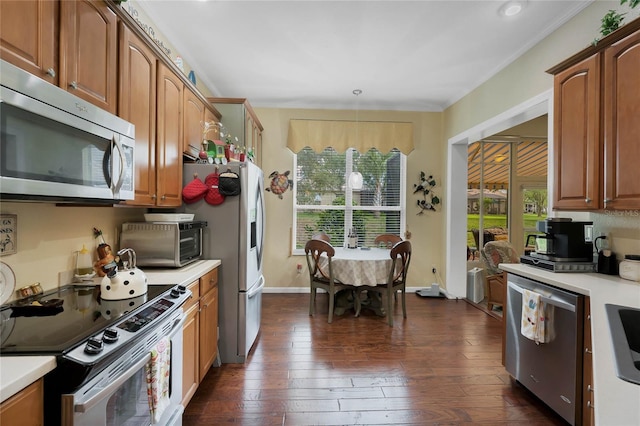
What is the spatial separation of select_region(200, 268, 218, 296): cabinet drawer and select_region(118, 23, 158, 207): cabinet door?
2.06 ft

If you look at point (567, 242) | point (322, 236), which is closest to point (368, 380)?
point (567, 242)

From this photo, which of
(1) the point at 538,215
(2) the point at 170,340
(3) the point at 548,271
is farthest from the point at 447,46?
(1) the point at 538,215

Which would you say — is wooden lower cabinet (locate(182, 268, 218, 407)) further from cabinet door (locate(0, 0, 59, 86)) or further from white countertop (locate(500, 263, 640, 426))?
white countertop (locate(500, 263, 640, 426))

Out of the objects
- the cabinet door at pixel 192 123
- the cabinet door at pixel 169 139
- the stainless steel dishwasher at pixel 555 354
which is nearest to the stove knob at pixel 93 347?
the cabinet door at pixel 169 139

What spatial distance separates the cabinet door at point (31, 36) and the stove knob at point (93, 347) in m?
0.98

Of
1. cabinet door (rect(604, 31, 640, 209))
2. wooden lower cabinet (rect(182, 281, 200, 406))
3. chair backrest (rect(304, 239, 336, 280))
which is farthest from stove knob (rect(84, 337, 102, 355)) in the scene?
cabinet door (rect(604, 31, 640, 209))

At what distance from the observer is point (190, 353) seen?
191 centimetres

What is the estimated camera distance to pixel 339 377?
92.9 inches

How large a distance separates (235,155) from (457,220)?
325 cm

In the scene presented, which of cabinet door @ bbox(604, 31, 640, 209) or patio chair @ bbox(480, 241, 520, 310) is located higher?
cabinet door @ bbox(604, 31, 640, 209)

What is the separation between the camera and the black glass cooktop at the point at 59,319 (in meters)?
0.97

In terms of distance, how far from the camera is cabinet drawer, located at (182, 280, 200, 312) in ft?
6.15

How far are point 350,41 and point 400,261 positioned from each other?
2442mm

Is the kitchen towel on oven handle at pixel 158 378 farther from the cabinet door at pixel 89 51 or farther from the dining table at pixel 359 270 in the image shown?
the dining table at pixel 359 270
